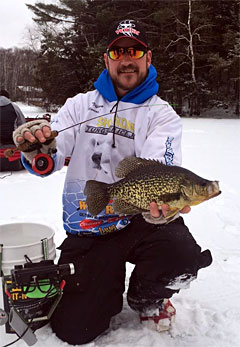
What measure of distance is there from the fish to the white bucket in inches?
22.5

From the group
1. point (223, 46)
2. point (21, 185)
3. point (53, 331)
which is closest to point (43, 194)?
point (21, 185)

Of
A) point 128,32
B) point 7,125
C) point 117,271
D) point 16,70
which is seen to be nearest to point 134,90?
point 128,32

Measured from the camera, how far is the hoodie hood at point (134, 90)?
274cm

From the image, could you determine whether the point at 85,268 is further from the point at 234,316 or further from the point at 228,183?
the point at 228,183

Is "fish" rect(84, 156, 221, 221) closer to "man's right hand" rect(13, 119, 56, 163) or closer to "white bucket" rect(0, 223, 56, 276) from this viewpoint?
"man's right hand" rect(13, 119, 56, 163)

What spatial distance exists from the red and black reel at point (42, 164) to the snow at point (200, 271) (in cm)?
109

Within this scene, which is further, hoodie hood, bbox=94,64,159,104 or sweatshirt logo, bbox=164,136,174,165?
hoodie hood, bbox=94,64,159,104

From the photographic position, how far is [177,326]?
244 centimetres

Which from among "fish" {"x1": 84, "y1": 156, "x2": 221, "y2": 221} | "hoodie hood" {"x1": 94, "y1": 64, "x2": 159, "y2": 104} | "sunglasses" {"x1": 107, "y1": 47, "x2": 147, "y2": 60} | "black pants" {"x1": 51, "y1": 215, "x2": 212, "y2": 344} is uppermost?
"sunglasses" {"x1": 107, "y1": 47, "x2": 147, "y2": 60}

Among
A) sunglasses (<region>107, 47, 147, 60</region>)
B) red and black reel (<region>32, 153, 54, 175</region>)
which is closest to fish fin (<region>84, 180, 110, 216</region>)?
red and black reel (<region>32, 153, 54, 175</region>)

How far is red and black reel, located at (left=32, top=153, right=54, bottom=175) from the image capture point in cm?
226

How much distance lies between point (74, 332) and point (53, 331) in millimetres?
183

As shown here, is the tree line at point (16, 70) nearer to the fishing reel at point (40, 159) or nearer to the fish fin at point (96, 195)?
the fishing reel at point (40, 159)

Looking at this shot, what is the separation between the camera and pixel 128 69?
272 cm
